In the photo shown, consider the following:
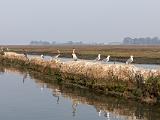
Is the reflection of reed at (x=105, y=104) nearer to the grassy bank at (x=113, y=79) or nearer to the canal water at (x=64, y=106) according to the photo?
the canal water at (x=64, y=106)

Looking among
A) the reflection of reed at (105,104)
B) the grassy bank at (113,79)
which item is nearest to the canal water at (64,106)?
the reflection of reed at (105,104)

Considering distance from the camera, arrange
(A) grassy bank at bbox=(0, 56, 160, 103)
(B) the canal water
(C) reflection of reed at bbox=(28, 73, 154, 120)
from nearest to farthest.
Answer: (B) the canal water
(C) reflection of reed at bbox=(28, 73, 154, 120)
(A) grassy bank at bbox=(0, 56, 160, 103)

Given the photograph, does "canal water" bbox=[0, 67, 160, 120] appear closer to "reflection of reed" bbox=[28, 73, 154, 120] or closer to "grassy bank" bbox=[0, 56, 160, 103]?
"reflection of reed" bbox=[28, 73, 154, 120]

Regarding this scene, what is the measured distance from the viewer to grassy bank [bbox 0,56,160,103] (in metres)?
27.0

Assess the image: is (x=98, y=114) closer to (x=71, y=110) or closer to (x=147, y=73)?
(x=71, y=110)

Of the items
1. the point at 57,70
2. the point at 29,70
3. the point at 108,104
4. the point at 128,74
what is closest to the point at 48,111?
the point at 108,104

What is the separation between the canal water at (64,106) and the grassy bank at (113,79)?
27.3 inches

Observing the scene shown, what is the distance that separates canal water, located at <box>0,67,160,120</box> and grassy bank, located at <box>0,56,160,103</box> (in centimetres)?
69

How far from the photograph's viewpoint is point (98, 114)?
25.1 metres

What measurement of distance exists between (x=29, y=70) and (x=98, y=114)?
30.9 meters

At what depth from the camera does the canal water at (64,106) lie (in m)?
24.5

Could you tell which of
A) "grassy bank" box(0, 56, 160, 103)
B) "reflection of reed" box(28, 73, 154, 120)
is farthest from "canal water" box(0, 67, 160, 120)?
"grassy bank" box(0, 56, 160, 103)

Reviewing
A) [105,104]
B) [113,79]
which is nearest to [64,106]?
[105,104]

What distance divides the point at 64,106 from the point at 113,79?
4.54m
